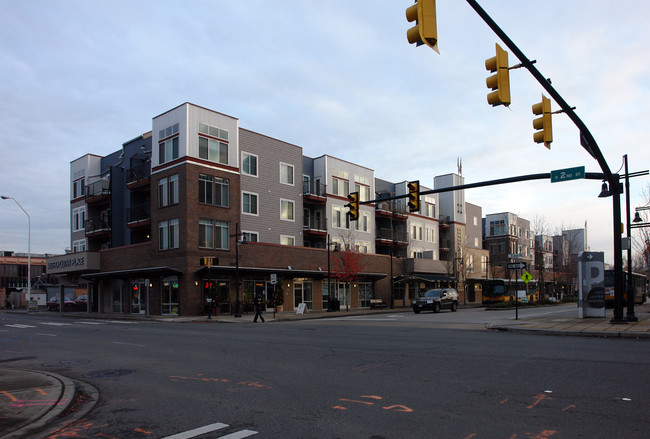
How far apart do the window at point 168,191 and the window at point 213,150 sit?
2.69 meters

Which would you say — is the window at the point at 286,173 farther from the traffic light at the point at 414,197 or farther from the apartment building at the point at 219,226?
the traffic light at the point at 414,197

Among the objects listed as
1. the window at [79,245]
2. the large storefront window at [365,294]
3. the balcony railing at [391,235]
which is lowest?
the large storefront window at [365,294]

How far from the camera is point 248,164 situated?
41281 mm

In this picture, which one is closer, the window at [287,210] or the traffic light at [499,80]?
the traffic light at [499,80]

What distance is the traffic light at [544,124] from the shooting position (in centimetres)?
1256

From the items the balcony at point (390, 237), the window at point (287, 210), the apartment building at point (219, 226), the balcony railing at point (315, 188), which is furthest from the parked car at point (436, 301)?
the balcony at point (390, 237)

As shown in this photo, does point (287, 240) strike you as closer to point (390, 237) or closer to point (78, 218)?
point (390, 237)

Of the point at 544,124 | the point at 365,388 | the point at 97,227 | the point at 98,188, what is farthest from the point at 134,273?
the point at 365,388

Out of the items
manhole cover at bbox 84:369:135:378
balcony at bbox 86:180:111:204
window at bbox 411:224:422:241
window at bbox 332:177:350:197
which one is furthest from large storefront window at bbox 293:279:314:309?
manhole cover at bbox 84:369:135:378

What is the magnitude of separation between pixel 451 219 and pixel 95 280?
44205 millimetres

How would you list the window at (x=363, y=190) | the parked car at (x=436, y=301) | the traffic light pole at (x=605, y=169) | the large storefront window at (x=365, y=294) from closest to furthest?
the traffic light pole at (x=605, y=169) < the parked car at (x=436, y=301) < the large storefront window at (x=365, y=294) < the window at (x=363, y=190)

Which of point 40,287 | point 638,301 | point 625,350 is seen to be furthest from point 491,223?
point 625,350

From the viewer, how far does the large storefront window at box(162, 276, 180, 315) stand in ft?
119

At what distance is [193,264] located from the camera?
35719mm
